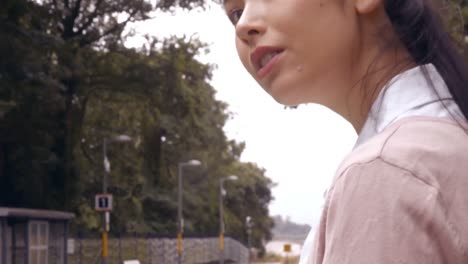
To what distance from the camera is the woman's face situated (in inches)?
38.8

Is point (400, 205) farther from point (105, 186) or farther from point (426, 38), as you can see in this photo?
point (105, 186)

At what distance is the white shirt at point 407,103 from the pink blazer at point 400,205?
7 cm

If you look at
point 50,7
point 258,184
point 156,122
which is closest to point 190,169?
point 258,184

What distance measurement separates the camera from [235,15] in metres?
1.22

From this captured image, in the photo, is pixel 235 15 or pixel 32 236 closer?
pixel 235 15

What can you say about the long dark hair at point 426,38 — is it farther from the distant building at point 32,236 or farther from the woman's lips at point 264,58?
the distant building at point 32,236

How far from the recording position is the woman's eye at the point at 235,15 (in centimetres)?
120

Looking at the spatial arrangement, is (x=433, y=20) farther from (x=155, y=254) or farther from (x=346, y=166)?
(x=155, y=254)

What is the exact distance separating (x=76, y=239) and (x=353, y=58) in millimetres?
28952

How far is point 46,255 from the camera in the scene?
792 inches

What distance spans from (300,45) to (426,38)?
155mm

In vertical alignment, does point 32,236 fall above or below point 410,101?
above

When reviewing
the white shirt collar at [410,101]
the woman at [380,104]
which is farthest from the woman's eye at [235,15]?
the white shirt collar at [410,101]

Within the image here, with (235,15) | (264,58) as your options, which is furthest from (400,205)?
(235,15)
